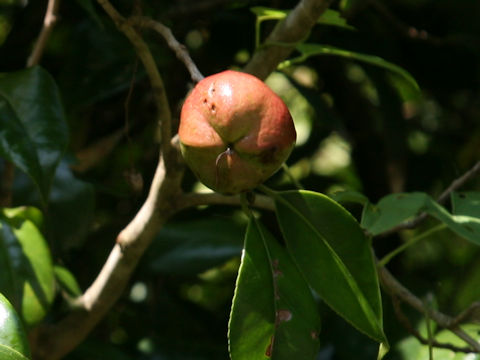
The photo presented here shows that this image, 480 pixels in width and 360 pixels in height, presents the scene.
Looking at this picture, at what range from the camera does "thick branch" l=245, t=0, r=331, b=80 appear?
0.81 meters

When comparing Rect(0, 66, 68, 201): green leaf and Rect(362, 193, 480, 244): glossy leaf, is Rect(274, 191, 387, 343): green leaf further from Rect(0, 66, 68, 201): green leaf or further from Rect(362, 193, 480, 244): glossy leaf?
Rect(0, 66, 68, 201): green leaf

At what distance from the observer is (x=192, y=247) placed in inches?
48.5

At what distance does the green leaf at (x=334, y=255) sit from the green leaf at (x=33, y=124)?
0.26 m

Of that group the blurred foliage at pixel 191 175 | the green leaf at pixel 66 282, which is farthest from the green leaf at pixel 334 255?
the green leaf at pixel 66 282

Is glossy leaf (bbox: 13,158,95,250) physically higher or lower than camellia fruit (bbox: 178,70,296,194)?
lower

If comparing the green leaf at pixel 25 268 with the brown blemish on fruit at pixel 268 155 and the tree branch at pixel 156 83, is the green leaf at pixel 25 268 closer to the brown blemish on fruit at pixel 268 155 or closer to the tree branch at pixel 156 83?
the tree branch at pixel 156 83

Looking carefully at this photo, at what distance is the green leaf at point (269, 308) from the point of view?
711mm

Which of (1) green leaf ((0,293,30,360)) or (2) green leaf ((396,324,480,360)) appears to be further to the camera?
(2) green leaf ((396,324,480,360))

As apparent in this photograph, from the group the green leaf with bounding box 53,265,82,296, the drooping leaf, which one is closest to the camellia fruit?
the drooping leaf

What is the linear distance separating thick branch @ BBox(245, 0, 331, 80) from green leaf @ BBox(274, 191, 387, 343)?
150 mm

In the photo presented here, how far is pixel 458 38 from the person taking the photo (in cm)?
157

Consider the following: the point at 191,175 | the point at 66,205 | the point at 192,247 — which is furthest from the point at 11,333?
the point at 191,175

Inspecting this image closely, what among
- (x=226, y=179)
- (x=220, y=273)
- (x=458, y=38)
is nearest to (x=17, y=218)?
(x=226, y=179)

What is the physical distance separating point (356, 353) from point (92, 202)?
0.44m
